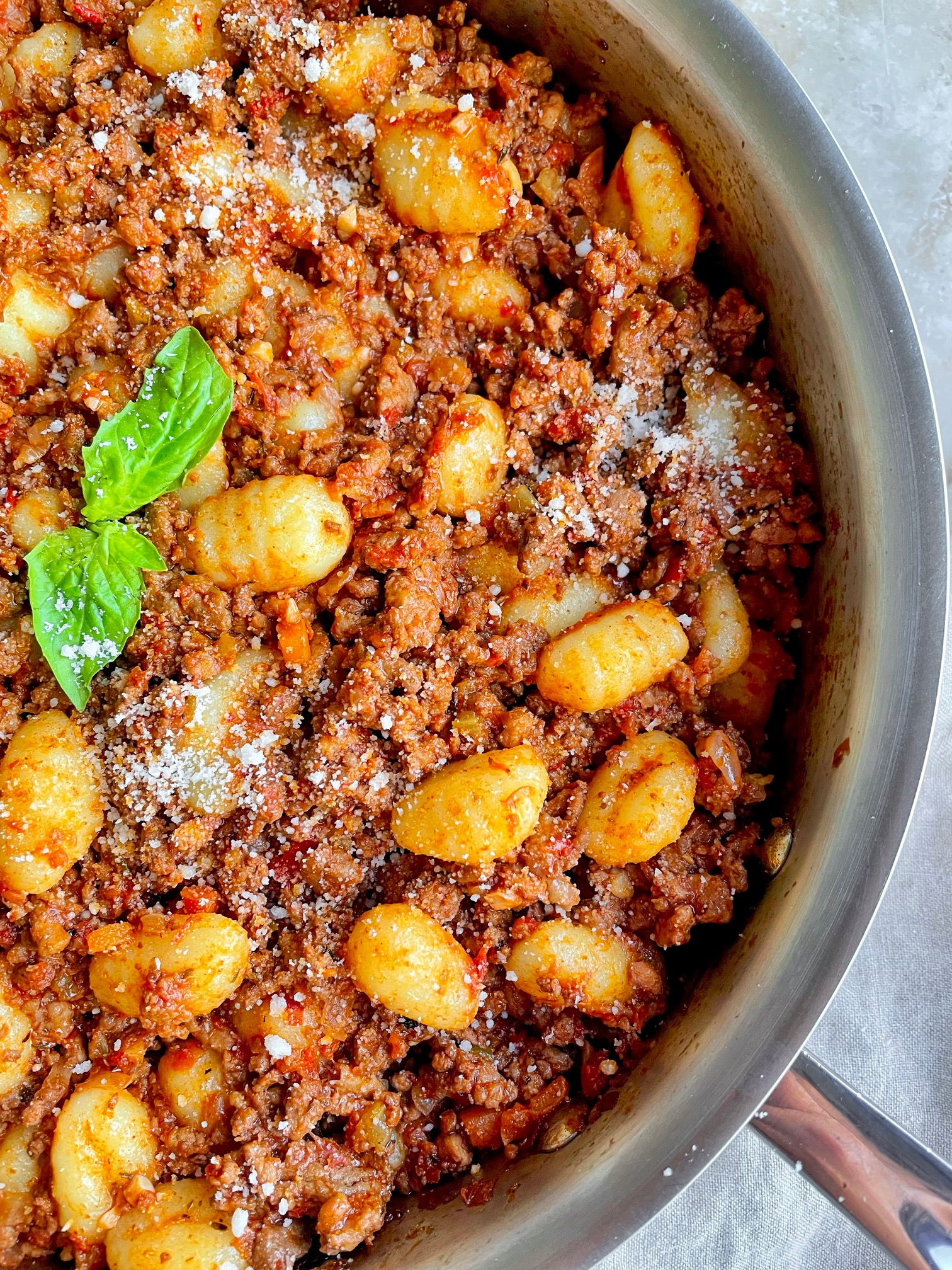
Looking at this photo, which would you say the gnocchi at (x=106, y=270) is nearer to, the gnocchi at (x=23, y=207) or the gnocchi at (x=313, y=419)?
the gnocchi at (x=23, y=207)

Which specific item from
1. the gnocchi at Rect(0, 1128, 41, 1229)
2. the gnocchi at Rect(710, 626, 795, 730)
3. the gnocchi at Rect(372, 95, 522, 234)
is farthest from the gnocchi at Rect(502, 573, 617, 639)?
the gnocchi at Rect(0, 1128, 41, 1229)

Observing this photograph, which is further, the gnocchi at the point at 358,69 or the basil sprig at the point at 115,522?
the gnocchi at the point at 358,69

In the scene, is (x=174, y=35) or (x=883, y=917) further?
(x=883, y=917)

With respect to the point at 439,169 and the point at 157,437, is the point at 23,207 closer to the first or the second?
the point at 157,437

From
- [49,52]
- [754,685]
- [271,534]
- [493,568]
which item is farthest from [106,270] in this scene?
[754,685]

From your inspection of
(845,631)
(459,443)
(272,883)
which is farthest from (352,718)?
(845,631)

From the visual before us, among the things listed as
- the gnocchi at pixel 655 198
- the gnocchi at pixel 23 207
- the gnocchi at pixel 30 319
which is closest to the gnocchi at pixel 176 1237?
the gnocchi at pixel 30 319

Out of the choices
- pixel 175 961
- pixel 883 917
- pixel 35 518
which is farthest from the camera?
pixel 883 917
